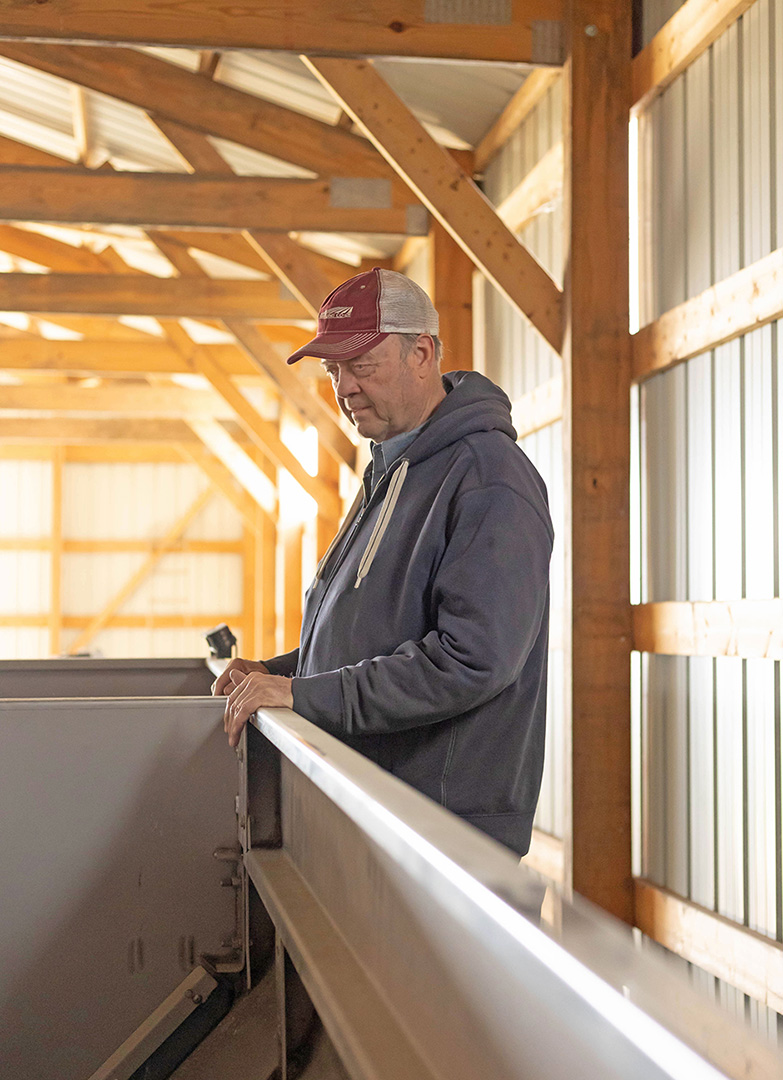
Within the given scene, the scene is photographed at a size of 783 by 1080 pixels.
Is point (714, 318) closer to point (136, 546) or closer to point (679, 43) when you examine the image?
point (679, 43)

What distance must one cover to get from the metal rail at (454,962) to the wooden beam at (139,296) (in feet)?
20.2

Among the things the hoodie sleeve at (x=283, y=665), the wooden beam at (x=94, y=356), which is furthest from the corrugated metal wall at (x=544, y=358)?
the wooden beam at (x=94, y=356)

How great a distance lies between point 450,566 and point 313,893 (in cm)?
46

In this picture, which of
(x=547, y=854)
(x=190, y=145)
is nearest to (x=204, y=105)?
(x=190, y=145)

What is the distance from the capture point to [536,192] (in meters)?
5.20

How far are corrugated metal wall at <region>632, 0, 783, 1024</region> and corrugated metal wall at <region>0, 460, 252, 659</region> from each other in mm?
10532

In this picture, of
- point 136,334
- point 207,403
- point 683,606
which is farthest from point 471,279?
point 207,403

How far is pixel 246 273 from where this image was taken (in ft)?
30.9

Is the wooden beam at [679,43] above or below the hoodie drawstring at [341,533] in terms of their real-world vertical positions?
above

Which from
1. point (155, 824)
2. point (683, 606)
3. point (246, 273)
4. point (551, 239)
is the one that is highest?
point (246, 273)

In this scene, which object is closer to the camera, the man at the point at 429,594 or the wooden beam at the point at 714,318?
the man at the point at 429,594

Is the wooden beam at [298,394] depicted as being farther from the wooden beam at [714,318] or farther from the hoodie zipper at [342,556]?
the hoodie zipper at [342,556]

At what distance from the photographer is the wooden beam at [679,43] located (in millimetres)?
3291

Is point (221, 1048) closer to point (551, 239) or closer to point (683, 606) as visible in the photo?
point (683, 606)
